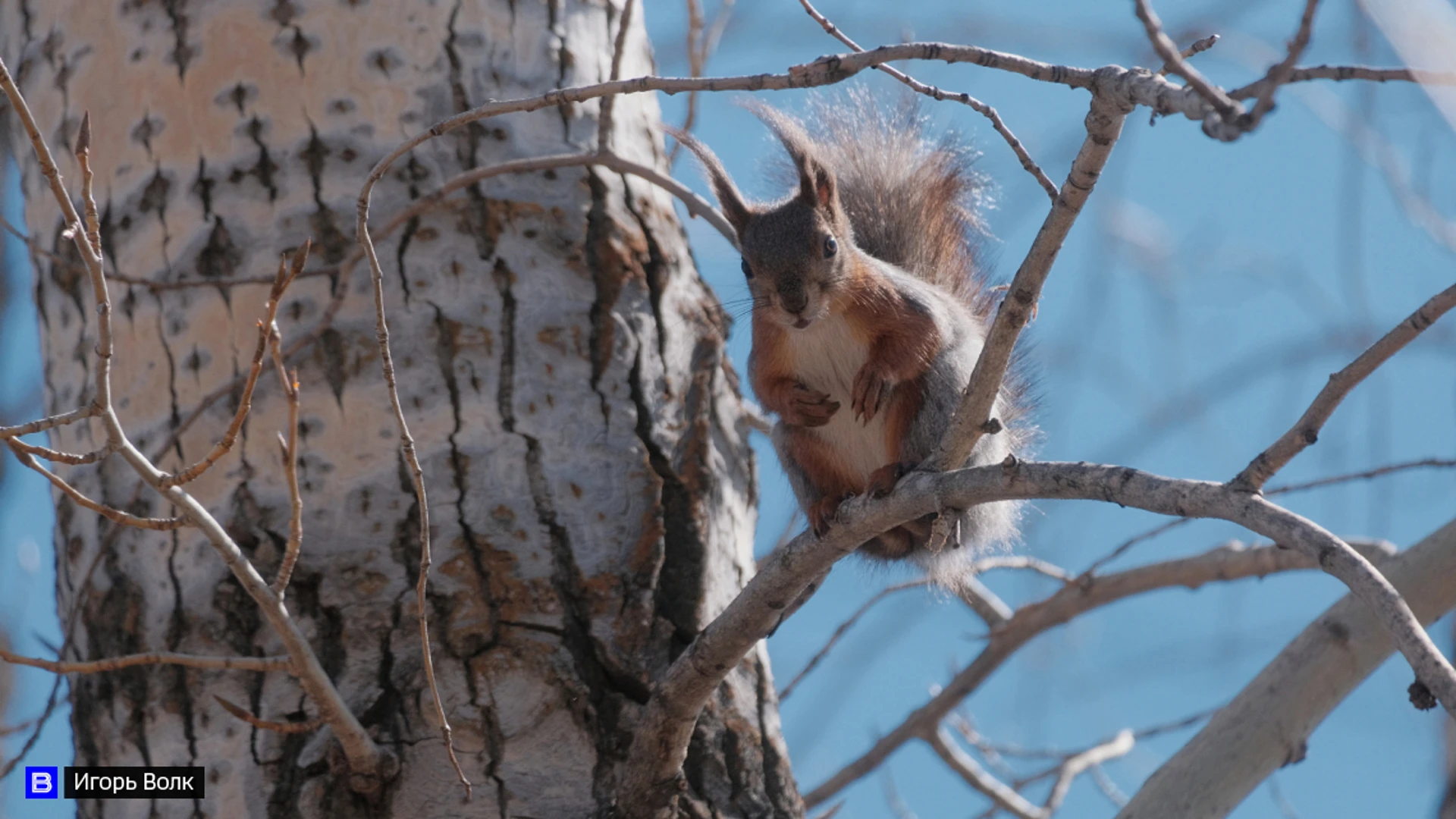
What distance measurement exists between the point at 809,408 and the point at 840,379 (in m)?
0.12

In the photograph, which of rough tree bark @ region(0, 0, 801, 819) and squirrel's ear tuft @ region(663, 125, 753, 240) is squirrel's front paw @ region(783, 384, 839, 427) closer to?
rough tree bark @ region(0, 0, 801, 819)

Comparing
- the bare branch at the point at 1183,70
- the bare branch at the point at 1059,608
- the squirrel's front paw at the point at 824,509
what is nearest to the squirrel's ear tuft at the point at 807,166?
the squirrel's front paw at the point at 824,509

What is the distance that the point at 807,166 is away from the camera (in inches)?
79.4

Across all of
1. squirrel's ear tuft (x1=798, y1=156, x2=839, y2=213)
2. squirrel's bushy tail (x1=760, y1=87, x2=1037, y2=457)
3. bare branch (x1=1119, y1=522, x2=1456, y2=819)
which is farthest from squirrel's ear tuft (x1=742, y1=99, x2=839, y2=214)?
bare branch (x1=1119, y1=522, x2=1456, y2=819)

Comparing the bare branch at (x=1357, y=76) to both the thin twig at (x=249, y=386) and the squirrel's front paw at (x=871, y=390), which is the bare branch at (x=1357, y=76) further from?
the squirrel's front paw at (x=871, y=390)

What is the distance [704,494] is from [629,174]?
19.5 inches

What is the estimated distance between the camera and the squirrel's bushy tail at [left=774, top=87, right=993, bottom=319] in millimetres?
2270

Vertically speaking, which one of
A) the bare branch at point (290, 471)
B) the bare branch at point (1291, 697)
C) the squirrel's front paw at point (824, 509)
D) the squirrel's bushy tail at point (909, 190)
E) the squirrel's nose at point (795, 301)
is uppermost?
the squirrel's bushy tail at point (909, 190)

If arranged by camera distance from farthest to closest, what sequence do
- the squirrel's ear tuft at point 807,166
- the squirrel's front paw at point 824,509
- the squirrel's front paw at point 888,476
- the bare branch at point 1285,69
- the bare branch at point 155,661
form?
the squirrel's ear tuft at point 807,166
the squirrel's front paw at point 824,509
the squirrel's front paw at point 888,476
the bare branch at point 155,661
the bare branch at point 1285,69

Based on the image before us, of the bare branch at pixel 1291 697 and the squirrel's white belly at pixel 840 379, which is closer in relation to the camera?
the bare branch at pixel 1291 697

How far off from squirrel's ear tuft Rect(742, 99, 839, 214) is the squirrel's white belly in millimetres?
210

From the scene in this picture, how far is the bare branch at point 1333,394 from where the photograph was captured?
93 centimetres

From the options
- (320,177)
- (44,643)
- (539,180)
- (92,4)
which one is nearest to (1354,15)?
(539,180)

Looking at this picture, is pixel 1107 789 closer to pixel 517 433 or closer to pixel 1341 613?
pixel 1341 613
